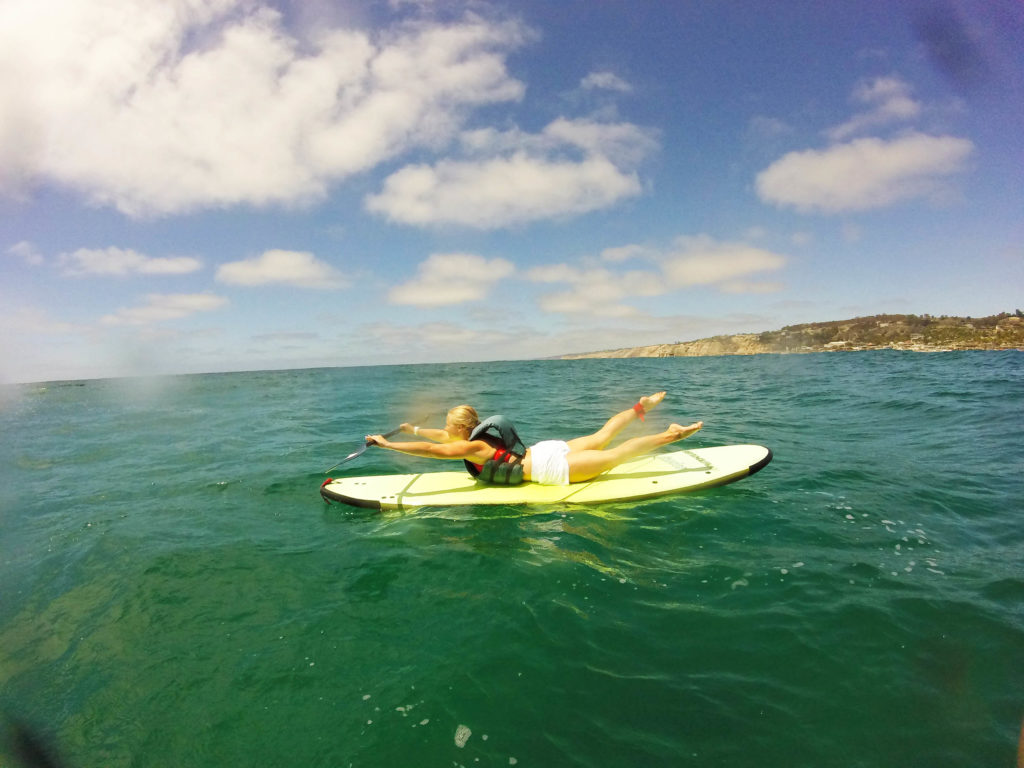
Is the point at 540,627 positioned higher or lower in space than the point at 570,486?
lower

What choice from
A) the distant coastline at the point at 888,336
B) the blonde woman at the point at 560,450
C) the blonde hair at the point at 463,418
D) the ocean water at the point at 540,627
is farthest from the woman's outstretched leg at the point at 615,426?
the distant coastline at the point at 888,336

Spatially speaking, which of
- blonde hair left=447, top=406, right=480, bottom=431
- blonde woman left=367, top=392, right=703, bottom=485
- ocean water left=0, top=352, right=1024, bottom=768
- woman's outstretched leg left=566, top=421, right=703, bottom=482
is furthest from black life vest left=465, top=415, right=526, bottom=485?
woman's outstretched leg left=566, top=421, right=703, bottom=482

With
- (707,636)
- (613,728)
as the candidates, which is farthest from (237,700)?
(707,636)

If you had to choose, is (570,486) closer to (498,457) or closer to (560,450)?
(560,450)

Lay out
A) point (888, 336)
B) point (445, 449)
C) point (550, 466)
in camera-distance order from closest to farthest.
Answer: point (445, 449), point (550, 466), point (888, 336)

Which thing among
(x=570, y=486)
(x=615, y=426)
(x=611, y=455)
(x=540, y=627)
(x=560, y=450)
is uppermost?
(x=615, y=426)

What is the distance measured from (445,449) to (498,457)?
3.30 feet

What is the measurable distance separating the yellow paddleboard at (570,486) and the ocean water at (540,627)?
10.7 inches

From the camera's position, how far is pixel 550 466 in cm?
707

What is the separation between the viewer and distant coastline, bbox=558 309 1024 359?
47188mm

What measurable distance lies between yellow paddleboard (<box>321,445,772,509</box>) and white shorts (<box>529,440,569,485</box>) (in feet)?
0.40

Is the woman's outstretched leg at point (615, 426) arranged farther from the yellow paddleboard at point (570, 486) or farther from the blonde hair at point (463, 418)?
the blonde hair at point (463, 418)

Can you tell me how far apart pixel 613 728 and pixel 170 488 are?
9.80 m

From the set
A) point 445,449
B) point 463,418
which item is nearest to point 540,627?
point 445,449
